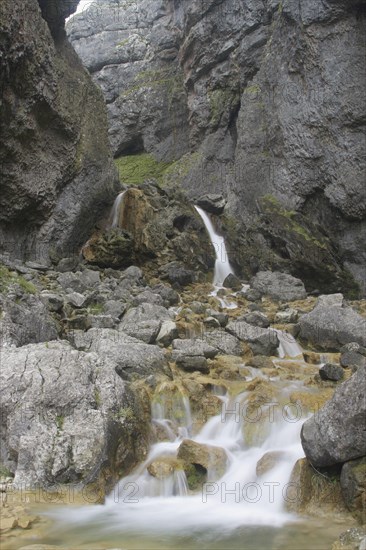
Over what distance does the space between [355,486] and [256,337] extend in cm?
753

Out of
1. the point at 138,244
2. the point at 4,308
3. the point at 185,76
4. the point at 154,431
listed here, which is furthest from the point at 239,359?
the point at 185,76

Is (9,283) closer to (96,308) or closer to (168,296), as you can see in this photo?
(96,308)

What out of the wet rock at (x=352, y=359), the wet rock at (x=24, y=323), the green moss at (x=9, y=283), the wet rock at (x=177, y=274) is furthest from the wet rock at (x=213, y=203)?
the wet rock at (x=24, y=323)

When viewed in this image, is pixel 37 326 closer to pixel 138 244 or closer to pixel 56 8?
pixel 138 244

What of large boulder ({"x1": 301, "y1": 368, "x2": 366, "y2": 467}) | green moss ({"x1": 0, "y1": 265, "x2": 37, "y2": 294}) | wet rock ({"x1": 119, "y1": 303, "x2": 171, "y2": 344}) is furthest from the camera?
wet rock ({"x1": 119, "y1": 303, "x2": 171, "y2": 344})

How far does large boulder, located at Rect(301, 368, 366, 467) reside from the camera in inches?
258

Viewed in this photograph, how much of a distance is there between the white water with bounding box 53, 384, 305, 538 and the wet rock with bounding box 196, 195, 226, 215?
67.3 feet

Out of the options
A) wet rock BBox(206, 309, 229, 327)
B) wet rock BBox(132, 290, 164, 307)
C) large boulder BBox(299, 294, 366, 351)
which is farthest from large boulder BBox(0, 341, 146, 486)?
wet rock BBox(132, 290, 164, 307)

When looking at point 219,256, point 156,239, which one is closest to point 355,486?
point 156,239

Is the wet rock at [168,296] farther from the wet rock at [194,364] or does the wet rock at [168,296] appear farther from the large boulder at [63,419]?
the large boulder at [63,419]

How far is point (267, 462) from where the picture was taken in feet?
26.0

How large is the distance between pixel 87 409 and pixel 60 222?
51.6 ft

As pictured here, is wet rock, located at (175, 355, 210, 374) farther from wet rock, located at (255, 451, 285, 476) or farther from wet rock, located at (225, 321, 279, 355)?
wet rock, located at (255, 451, 285, 476)

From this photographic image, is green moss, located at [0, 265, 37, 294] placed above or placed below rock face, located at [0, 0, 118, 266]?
below
